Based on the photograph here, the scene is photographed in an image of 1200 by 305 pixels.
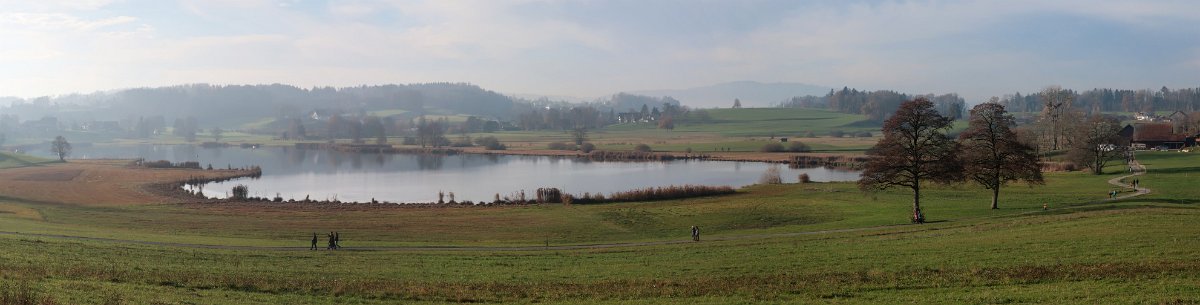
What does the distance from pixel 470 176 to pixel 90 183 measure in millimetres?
40660

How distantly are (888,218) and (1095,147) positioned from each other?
3659cm

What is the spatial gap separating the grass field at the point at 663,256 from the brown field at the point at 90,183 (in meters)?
13.0

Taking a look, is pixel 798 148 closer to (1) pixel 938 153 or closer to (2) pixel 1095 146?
(2) pixel 1095 146

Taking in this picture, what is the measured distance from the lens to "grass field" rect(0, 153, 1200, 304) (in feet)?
58.4

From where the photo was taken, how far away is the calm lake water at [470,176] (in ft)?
250

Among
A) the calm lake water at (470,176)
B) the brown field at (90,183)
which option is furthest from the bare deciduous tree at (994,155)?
the brown field at (90,183)

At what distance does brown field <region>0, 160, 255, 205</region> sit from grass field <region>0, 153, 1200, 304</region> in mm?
12999

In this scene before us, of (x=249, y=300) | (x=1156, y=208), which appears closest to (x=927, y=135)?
(x=1156, y=208)

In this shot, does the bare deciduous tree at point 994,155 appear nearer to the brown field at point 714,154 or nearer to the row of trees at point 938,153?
the row of trees at point 938,153

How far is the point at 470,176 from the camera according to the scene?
97.2 metres

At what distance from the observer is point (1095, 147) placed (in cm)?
6462

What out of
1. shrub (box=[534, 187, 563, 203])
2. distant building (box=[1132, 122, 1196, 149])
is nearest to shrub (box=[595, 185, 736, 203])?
shrub (box=[534, 187, 563, 203])

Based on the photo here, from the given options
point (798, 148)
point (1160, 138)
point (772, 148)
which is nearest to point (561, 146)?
point (772, 148)

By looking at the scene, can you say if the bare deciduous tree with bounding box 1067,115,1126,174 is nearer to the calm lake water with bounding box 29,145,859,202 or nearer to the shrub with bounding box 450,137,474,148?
the calm lake water with bounding box 29,145,859,202
